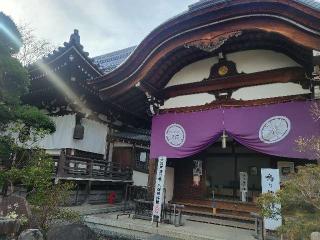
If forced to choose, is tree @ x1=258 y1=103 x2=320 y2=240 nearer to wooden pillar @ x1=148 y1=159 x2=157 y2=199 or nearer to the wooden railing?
wooden pillar @ x1=148 y1=159 x2=157 y2=199

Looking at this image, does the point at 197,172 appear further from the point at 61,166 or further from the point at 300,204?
the point at 300,204

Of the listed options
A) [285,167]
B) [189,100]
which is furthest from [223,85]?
[285,167]

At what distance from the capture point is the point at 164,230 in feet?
25.1

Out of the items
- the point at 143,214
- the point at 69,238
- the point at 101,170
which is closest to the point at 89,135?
the point at 101,170

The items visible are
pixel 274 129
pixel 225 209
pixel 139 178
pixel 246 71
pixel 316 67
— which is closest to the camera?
pixel 316 67

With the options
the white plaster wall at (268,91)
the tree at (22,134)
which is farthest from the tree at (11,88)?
the white plaster wall at (268,91)

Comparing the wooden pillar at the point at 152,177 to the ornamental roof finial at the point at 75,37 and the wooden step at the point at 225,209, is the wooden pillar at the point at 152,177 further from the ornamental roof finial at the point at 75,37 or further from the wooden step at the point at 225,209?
the ornamental roof finial at the point at 75,37

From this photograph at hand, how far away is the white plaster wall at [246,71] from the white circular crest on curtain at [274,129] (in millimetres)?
854

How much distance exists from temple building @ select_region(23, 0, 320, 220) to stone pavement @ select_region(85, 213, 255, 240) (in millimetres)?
1543

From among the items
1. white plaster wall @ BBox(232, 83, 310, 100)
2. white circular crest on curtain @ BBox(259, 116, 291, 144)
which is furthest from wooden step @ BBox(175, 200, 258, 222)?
white plaster wall @ BBox(232, 83, 310, 100)

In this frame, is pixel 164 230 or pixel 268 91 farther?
pixel 268 91

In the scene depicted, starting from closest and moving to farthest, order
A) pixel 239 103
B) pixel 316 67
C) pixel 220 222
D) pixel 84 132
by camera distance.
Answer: pixel 316 67
pixel 239 103
pixel 220 222
pixel 84 132

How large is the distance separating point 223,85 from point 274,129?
7.15 ft

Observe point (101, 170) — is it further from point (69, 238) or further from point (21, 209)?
point (69, 238)
